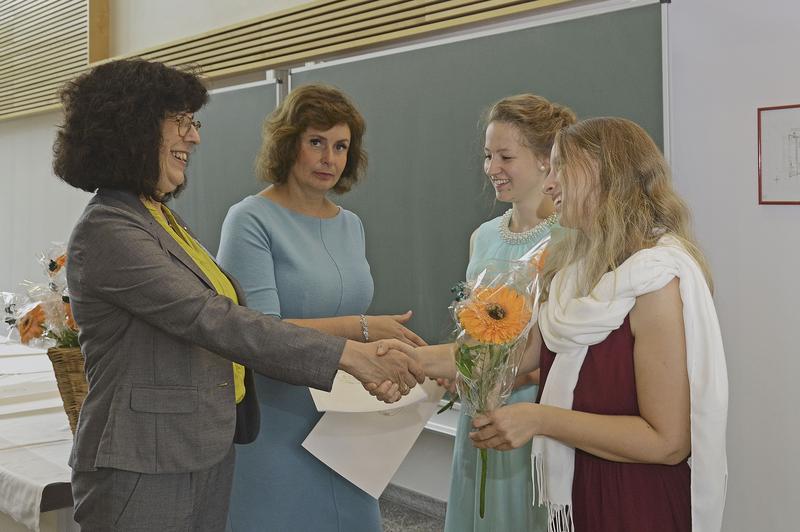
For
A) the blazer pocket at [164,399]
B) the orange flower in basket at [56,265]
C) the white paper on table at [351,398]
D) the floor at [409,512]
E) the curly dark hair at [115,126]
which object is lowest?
the floor at [409,512]

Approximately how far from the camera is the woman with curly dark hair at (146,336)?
1.77 metres

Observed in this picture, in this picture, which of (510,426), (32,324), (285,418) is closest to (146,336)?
(285,418)

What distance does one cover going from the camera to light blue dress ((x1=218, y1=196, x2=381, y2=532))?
2387mm

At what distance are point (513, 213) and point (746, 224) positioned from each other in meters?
1.19

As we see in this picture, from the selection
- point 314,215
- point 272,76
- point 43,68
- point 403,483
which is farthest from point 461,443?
point 43,68

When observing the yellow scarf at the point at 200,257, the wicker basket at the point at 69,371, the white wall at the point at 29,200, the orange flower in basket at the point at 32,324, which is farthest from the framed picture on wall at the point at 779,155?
the white wall at the point at 29,200

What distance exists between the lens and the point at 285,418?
2.41m

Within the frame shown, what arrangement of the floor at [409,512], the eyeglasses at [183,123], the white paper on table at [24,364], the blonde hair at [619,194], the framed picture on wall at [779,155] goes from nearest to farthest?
1. the blonde hair at [619,194]
2. the eyeglasses at [183,123]
3. the framed picture on wall at [779,155]
4. the white paper on table at [24,364]
5. the floor at [409,512]

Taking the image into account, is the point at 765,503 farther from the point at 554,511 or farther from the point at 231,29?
the point at 231,29

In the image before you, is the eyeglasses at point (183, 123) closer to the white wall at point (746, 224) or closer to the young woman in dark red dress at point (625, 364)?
the young woman in dark red dress at point (625, 364)

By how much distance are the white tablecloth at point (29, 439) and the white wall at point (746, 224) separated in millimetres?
2483

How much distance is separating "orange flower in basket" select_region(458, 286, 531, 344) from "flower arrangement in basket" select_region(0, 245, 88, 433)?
125 centimetres

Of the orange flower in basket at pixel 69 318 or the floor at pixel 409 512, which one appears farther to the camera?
the floor at pixel 409 512

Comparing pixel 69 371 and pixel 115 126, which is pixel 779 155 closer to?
pixel 115 126
